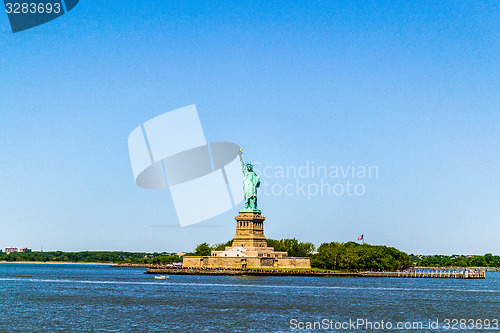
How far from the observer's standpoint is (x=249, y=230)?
115625mm

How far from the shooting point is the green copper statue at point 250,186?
118188 millimetres

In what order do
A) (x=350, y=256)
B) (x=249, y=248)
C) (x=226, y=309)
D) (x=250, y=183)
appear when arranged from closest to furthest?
(x=226, y=309) < (x=249, y=248) < (x=250, y=183) < (x=350, y=256)

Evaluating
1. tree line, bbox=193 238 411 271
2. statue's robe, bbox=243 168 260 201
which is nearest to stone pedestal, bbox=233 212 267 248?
statue's robe, bbox=243 168 260 201

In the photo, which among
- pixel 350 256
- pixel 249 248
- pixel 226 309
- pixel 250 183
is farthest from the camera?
pixel 350 256

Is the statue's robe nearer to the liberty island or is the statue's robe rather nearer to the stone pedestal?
the liberty island

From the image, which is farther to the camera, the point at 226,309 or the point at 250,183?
the point at 250,183

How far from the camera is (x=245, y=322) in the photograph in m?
45.9

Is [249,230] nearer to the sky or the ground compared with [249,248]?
nearer to the sky

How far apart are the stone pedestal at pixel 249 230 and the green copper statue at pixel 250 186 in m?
1.43

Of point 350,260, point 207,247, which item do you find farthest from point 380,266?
point 207,247

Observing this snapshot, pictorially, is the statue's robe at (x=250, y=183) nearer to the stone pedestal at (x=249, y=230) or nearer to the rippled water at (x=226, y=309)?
the stone pedestal at (x=249, y=230)

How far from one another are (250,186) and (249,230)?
26.7 feet

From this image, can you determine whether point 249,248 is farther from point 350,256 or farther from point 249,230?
point 350,256

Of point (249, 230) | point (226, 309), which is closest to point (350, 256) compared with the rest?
point (249, 230)
